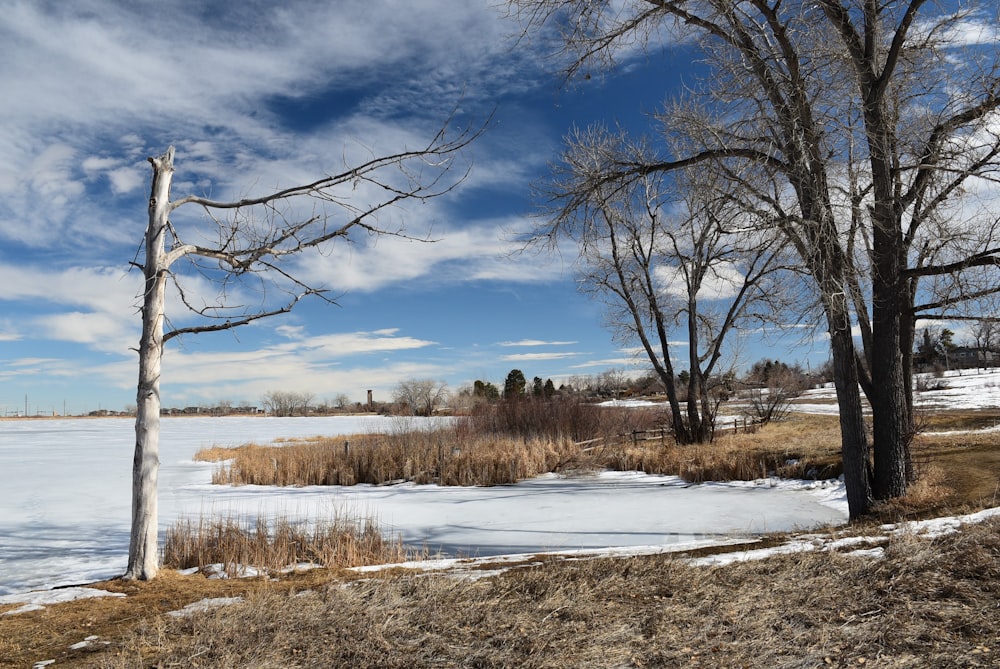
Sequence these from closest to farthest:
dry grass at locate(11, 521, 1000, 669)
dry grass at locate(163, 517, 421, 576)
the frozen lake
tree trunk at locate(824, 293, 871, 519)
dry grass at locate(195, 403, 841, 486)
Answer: dry grass at locate(11, 521, 1000, 669), dry grass at locate(163, 517, 421, 576), the frozen lake, tree trunk at locate(824, 293, 871, 519), dry grass at locate(195, 403, 841, 486)

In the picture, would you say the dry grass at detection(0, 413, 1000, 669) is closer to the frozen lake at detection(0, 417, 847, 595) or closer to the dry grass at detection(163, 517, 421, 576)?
the dry grass at detection(163, 517, 421, 576)

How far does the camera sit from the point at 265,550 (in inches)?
294

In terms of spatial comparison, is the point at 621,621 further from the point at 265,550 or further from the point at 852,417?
the point at 852,417

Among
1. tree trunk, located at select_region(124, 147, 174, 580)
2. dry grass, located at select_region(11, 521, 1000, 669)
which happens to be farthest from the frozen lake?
dry grass, located at select_region(11, 521, 1000, 669)

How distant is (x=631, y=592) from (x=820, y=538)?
10.4 ft

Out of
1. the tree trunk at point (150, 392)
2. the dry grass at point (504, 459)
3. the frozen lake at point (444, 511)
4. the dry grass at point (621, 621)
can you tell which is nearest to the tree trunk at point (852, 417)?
the frozen lake at point (444, 511)

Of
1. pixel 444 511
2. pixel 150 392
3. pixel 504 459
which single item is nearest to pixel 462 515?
pixel 444 511

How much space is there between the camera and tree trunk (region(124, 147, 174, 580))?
6223mm

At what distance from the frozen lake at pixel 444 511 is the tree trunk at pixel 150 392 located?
1.56m

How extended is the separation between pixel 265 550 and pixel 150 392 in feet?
7.55

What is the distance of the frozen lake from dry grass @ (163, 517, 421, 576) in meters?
0.87

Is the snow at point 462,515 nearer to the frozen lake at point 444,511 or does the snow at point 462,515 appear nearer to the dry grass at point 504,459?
the frozen lake at point 444,511

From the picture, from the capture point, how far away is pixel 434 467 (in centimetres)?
1920

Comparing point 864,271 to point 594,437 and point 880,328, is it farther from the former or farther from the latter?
point 594,437
